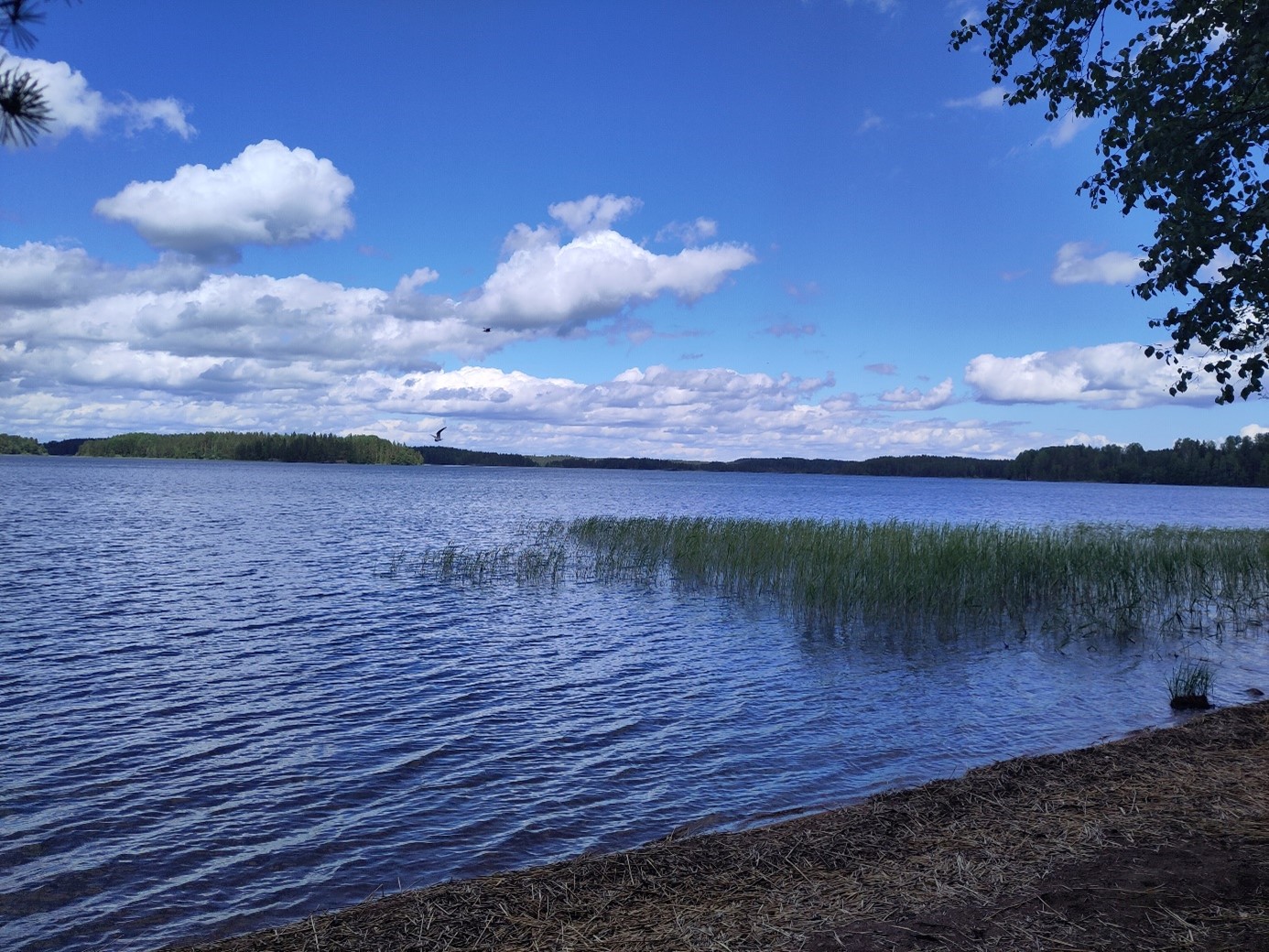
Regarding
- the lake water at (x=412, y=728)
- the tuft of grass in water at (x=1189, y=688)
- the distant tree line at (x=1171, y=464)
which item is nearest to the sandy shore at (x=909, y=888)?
the lake water at (x=412, y=728)

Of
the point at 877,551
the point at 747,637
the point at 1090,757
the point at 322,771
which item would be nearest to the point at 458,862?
the point at 322,771

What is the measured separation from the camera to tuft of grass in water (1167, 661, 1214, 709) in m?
11.8

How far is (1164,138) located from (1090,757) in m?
5.89

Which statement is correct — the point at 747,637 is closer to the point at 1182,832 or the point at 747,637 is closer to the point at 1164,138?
the point at 1182,832

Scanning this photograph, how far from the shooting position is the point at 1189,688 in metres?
12.0

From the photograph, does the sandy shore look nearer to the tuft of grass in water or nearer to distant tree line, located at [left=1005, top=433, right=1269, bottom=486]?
the tuft of grass in water

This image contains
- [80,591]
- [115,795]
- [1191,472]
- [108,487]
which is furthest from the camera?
[1191,472]

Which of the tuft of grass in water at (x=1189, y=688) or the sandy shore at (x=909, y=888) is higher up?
the sandy shore at (x=909, y=888)

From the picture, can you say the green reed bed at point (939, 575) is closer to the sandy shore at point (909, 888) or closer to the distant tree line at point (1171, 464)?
the sandy shore at point (909, 888)

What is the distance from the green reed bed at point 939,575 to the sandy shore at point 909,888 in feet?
37.5

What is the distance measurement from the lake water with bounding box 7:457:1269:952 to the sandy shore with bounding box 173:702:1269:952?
1415mm

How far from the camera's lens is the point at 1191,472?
481ft

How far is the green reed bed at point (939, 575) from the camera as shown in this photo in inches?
727

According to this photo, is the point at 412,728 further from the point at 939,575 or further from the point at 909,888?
the point at 939,575
